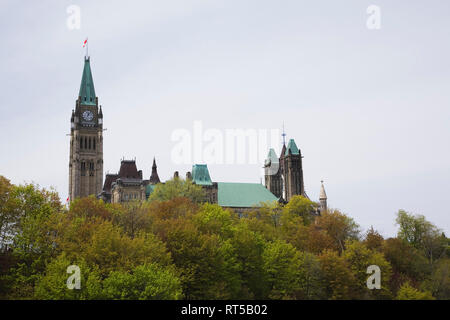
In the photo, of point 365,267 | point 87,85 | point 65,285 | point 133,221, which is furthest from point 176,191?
point 87,85

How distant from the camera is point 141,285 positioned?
168 feet

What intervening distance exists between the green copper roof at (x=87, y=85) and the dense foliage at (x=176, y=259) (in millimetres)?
77765

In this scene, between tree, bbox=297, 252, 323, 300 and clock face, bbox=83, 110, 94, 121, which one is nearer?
tree, bbox=297, 252, 323, 300

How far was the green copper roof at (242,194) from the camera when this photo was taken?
428ft

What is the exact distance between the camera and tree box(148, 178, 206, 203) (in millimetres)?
104062

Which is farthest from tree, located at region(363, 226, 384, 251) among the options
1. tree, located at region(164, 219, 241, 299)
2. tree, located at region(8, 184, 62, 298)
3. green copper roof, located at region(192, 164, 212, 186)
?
green copper roof, located at region(192, 164, 212, 186)

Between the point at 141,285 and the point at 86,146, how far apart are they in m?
99.5

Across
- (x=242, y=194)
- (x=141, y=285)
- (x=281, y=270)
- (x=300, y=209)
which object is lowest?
(x=141, y=285)

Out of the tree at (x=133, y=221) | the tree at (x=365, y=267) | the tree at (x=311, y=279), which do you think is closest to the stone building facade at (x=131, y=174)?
the tree at (x=133, y=221)

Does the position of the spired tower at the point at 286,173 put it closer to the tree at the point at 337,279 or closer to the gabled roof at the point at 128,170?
the gabled roof at the point at 128,170

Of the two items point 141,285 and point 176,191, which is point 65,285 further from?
point 176,191

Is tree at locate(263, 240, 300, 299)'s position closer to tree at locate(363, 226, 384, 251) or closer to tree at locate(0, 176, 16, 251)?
tree at locate(363, 226, 384, 251)

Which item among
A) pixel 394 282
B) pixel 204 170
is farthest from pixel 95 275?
pixel 204 170
